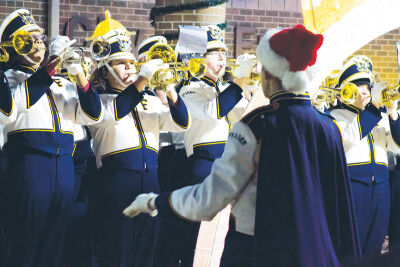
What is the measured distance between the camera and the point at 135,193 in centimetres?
453

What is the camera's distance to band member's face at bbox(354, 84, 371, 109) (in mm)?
Result: 5488

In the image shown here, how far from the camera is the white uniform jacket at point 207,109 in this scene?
16.8 ft

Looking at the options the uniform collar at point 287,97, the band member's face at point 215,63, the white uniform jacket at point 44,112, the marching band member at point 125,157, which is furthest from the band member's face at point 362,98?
the uniform collar at point 287,97

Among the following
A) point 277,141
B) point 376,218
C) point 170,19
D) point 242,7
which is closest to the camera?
point 277,141

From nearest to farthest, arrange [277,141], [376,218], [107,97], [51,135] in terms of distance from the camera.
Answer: [277,141]
[51,135]
[107,97]
[376,218]

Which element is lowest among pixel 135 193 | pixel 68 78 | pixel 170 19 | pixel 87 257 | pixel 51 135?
pixel 87 257

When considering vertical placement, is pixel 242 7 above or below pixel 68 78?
above

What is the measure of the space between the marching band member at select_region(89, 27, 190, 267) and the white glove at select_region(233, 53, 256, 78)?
0.64 metres

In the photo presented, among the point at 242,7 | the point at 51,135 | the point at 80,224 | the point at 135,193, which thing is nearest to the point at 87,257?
the point at 80,224

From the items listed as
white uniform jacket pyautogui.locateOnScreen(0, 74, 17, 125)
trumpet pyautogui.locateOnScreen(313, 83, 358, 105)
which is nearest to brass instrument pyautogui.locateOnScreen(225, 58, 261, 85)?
trumpet pyautogui.locateOnScreen(313, 83, 358, 105)

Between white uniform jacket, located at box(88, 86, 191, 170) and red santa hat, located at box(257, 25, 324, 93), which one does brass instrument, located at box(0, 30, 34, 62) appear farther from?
red santa hat, located at box(257, 25, 324, 93)

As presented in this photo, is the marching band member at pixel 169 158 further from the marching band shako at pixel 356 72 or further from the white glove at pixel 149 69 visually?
the marching band shako at pixel 356 72

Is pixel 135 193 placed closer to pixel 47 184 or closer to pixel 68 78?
pixel 47 184

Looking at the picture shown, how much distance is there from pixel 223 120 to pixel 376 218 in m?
1.33
